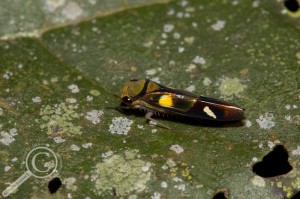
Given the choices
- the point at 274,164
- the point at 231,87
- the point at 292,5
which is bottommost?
the point at 274,164

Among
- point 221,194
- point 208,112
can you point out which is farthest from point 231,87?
point 221,194

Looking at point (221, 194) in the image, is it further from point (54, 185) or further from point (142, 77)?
point (142, 77)

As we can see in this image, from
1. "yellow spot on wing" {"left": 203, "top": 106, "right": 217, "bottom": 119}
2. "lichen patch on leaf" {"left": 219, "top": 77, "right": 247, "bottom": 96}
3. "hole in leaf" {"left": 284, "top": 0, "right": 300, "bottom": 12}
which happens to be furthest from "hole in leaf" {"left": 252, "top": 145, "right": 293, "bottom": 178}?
"hole in leaf" {"left": 284, "top": 0, "right": 300, "bottom": 12}

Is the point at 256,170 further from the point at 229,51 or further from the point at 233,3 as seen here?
the point at 233,3

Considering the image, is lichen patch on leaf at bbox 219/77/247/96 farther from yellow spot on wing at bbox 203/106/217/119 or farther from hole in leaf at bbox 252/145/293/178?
hole in leaf at bbox 252/145/293/178

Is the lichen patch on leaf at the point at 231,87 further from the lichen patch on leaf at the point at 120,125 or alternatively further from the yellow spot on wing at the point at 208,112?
the lichen patch on leaf at the point at 120,125

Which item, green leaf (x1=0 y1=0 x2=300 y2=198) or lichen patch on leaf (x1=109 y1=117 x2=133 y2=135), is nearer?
green leaf (x1=0 y1=0 x2=300 y2=198)

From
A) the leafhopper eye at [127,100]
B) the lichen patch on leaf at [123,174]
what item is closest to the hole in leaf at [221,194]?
the lichen patch on leaf at [123,174]

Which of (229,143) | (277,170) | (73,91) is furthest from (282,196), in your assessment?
(73,91)
